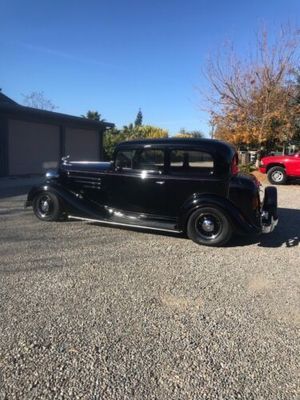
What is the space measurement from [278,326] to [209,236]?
278cm

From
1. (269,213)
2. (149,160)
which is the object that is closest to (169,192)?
(149,160)

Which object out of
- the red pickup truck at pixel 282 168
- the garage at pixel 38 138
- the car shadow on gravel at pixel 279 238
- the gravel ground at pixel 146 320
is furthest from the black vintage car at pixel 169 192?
the garage at pixel 38 138

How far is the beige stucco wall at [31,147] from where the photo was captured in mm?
17422

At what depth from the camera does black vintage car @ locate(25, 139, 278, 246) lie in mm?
6133

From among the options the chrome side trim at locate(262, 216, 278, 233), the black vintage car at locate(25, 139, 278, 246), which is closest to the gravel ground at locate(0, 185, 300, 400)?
the chrome side trim at locate(262, 216, 278, 233)

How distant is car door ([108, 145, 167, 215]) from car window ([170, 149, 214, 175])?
0.67 ft

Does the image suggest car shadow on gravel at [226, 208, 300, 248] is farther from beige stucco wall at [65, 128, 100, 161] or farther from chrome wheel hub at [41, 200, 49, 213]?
beige stucco wall at [65, 128, 100, 161]

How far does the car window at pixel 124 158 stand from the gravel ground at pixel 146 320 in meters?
1.46

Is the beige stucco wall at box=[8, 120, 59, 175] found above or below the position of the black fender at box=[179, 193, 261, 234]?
above

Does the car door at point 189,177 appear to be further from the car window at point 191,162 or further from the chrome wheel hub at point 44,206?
the chrome wheel hub at point 44,206

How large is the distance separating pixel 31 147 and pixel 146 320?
645 inches

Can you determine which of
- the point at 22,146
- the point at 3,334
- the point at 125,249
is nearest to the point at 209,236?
the point at 125,249

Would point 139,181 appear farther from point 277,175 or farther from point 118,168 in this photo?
point 277,175

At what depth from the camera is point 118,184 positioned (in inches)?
274
